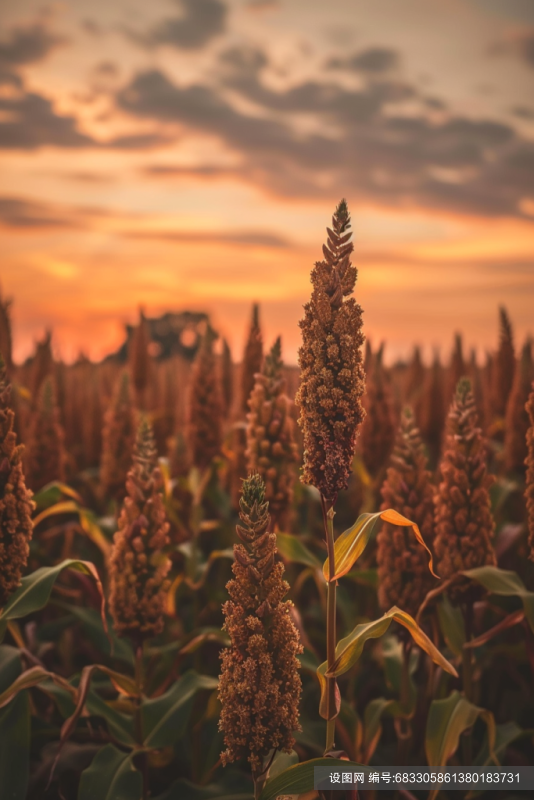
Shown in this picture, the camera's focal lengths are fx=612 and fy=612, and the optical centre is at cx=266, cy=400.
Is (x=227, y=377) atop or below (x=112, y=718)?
atop

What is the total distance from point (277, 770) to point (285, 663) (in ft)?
2.32

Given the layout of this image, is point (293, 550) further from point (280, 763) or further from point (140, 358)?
point (140, 358)

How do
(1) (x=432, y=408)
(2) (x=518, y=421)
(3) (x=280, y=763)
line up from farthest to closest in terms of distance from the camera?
(1) (x=432, y=408)
(2) (x=518, y=421)
(3) (x=280, y=763)

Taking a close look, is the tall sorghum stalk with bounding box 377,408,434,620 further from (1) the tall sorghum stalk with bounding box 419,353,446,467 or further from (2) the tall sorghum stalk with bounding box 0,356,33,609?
(1) the tall sorghum stalk with bounding box 419,353,446,467

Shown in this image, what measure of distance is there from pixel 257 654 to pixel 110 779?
4.64 feet

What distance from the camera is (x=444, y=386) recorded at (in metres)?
7.36

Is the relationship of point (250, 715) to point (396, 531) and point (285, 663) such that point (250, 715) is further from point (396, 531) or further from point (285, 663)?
point (396, 531)

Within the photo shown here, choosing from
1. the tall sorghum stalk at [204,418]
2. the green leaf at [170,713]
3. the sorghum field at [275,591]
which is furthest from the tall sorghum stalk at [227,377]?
the green leaf at [170,713]

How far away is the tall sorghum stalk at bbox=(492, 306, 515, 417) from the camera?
5.54 meters

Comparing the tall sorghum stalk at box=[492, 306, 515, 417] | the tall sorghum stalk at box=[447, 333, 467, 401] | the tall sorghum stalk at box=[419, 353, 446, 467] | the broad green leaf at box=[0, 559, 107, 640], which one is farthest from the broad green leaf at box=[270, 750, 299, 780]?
the tall sorghum stalk at box=[419, 353, 446, 467]

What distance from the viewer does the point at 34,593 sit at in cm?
265

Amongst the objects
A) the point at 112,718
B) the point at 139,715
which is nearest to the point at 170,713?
the point at 139,715

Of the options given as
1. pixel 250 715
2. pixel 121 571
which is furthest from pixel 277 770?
pixel 121 571

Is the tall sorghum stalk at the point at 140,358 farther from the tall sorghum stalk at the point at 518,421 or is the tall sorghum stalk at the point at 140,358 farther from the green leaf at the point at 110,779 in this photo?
the green leaf at the point at 110,779
